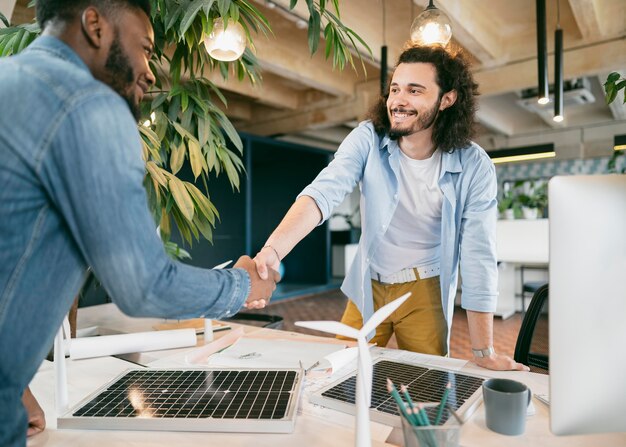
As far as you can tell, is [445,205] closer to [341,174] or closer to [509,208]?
[341,174]

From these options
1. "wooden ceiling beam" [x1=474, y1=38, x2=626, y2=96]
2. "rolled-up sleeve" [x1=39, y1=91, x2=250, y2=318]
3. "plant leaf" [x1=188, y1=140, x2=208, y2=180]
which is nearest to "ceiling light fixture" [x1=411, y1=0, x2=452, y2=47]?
"plant leaf" [x1=188, y1=140, x2=208, y2=180]

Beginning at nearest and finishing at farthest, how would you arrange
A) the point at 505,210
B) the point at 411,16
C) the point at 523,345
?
the point at 523,345 → the point at 411,16 → the point at 505,210

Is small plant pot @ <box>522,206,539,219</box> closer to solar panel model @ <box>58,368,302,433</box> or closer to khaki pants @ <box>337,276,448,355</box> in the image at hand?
khaki pants @ <box>337,276,448,355</box>

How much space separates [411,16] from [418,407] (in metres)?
4.71

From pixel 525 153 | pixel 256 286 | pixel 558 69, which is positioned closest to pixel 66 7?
pixel 256 286

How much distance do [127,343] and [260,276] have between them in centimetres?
54

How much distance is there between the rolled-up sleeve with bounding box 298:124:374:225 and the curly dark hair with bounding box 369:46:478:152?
122mm

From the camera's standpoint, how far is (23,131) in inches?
24.0

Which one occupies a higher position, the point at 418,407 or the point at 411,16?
→ the point at 411,16

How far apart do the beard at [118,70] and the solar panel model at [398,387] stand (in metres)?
0.77

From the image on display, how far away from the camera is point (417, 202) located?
1.75m

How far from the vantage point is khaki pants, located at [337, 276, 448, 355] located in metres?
1.72

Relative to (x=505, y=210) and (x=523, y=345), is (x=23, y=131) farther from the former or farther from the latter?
(x=505, y=210)

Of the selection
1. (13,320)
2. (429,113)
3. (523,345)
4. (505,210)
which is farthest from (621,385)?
(505,210)
